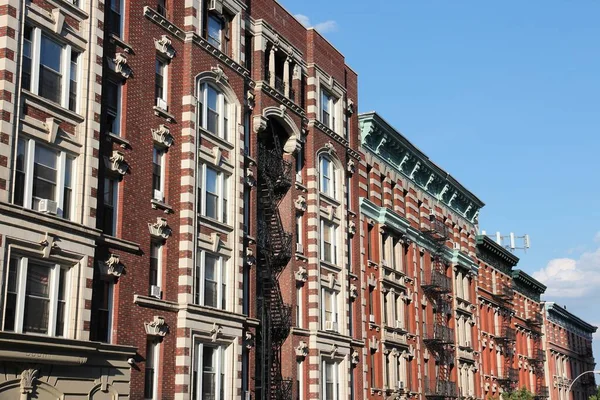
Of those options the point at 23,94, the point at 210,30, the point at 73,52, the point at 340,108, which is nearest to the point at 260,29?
the point at 210,30

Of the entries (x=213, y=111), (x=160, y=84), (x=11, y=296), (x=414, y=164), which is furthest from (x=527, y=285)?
(x=11, y=296)

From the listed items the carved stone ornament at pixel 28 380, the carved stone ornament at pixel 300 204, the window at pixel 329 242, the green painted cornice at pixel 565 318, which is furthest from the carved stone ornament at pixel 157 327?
the green painted cornice at pixel 565 318

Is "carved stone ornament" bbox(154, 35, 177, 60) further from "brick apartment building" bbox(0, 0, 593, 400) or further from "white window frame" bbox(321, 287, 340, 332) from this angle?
"white window frame" bbox(321, 287, 340, 332)

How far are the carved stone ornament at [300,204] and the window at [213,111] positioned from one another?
6997 millimetres

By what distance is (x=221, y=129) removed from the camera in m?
35.8

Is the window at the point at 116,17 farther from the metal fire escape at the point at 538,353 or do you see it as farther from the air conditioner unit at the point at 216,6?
the metal fire escape at the point at 538,353

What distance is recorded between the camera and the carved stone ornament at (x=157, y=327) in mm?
29891

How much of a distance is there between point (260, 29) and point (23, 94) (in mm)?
16856

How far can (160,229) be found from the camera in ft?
102

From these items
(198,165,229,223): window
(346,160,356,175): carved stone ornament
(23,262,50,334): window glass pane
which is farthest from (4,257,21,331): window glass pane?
(346,160,356,175): carved stone ornament

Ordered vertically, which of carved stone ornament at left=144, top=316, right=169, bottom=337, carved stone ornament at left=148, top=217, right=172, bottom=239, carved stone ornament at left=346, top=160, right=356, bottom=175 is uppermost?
carved stone ornament at left=346, top=160, right=356, bottom=175

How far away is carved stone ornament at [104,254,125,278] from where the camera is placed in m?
28.3

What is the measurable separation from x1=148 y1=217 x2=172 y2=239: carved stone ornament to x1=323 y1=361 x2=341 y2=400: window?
13772 millimetres

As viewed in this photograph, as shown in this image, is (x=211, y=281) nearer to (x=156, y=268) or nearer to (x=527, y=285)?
(x=156, y=268)
